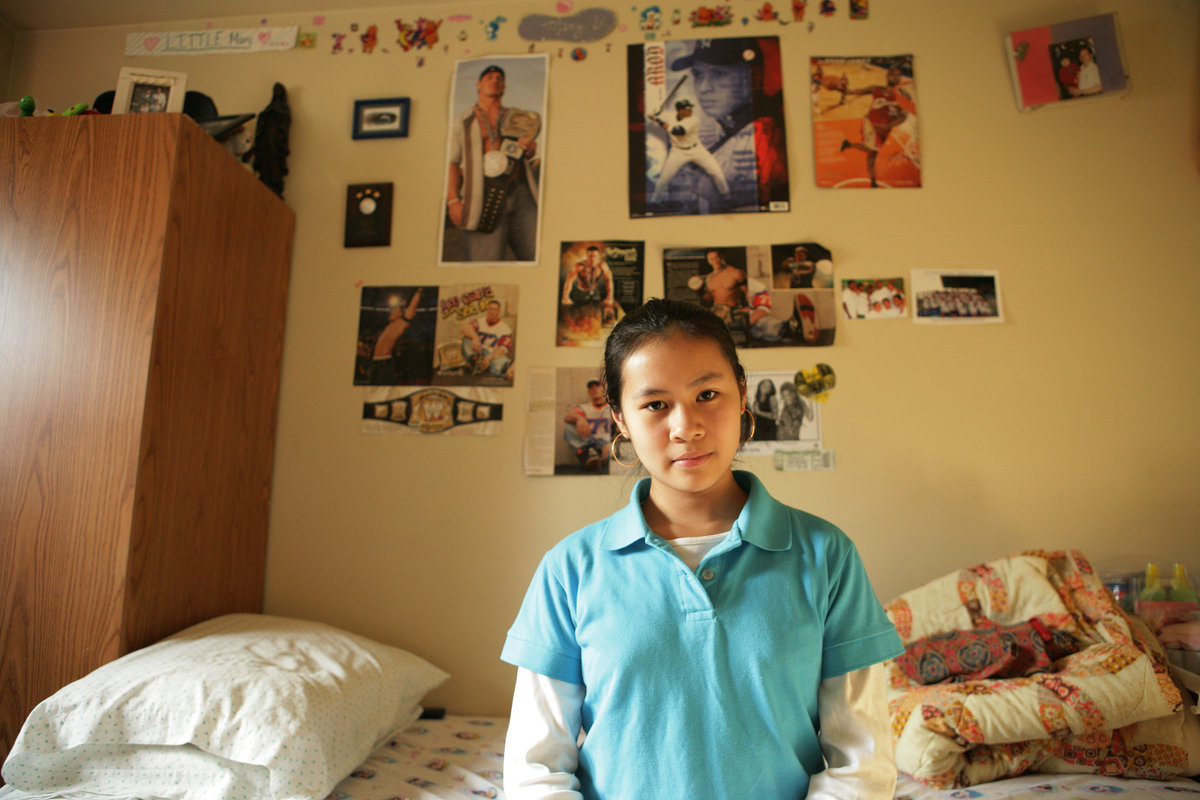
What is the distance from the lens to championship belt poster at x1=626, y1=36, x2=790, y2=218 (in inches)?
79.4

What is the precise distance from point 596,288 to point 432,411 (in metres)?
0.59

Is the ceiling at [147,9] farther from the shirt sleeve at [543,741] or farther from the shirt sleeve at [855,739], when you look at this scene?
the shirt sleeve at [855,739]

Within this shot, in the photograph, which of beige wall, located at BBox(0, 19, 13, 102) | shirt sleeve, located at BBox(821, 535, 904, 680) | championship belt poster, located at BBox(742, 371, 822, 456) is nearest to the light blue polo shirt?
shirt sleeve, located at BBox(821, 535, 904, 680)

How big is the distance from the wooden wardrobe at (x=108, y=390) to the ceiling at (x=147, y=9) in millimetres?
741

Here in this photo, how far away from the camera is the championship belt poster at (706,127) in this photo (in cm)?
202

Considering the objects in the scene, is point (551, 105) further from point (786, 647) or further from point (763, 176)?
point (786, 647)

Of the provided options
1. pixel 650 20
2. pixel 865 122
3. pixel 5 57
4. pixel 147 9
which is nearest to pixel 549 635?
pixel 865 122

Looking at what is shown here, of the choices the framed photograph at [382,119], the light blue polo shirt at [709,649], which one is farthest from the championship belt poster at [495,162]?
the light blue polo shirt at [709,649]

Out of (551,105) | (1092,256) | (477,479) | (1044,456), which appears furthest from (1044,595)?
(551,105)

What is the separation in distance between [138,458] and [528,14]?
1.67 meters

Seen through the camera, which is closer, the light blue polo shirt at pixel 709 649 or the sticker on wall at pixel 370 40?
the light blue polo shirt at pixel 709 649

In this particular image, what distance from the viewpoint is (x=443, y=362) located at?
6.63 feet

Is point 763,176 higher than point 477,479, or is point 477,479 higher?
point 763,176

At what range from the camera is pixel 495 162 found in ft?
6.89
